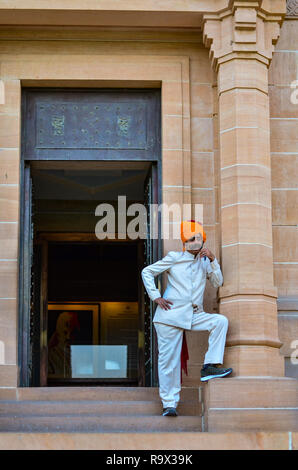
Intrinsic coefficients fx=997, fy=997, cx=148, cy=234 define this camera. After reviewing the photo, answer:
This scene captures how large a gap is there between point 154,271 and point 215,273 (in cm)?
70

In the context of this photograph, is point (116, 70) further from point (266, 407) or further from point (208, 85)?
point (266, 407)

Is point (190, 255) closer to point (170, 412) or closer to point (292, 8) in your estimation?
point (170, 412)

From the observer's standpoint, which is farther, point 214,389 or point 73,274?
point 73,274

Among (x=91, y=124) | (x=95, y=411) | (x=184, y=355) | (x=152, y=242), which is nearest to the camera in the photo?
(x=95, y=411)

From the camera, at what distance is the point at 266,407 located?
10.7m

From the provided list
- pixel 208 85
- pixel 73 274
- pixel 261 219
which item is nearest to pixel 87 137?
pixel 208 85

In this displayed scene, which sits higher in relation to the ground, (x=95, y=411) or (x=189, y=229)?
(x=189, y=229)

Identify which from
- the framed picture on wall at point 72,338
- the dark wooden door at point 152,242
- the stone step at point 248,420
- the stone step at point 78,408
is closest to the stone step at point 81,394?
the stone step at point 78,408

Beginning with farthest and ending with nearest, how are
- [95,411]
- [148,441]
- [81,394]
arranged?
[81,394]
[95,411]
[148,441]

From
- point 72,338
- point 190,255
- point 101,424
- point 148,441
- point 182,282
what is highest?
point 190,255

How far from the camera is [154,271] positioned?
11.4m

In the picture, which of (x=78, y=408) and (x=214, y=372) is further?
(x=78, y=408)

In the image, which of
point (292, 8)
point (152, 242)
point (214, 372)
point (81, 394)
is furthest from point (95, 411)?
point (292, 8)
